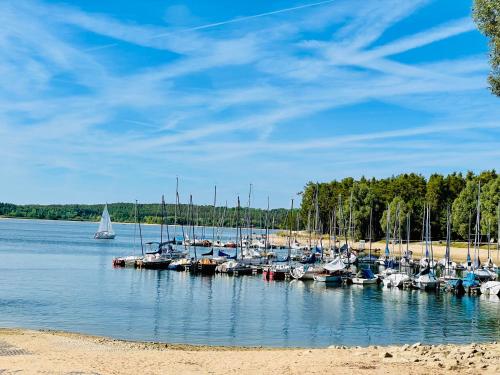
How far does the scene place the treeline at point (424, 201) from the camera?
398 feet

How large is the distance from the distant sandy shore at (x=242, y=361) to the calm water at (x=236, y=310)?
30.5 feet

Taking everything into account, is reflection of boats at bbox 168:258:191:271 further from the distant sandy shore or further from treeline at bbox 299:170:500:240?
the distant sandy shore

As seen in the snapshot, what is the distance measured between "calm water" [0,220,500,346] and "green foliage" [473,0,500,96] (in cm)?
1983

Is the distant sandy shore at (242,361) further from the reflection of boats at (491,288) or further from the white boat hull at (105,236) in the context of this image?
the white boat hull at (105,236)

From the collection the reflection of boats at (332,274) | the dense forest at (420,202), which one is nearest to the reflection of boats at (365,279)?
the reflection of boats at (332,274)

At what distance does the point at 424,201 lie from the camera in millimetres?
144000

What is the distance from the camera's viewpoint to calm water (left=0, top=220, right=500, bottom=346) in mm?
42812

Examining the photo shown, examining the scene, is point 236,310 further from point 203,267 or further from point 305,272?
point 203,267

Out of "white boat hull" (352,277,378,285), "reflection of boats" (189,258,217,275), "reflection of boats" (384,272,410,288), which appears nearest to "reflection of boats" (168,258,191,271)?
"reflection of boats" (189,258,217,275)

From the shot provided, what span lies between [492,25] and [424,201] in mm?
121482

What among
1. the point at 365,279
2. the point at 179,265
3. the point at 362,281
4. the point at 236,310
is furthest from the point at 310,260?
the point at 236,310

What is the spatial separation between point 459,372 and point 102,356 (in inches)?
609

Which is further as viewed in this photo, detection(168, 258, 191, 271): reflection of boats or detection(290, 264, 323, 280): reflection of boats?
detection(168, 258, 191, 271): reflection of boats

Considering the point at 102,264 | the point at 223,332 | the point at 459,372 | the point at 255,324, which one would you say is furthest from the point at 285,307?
the point at 102,264
